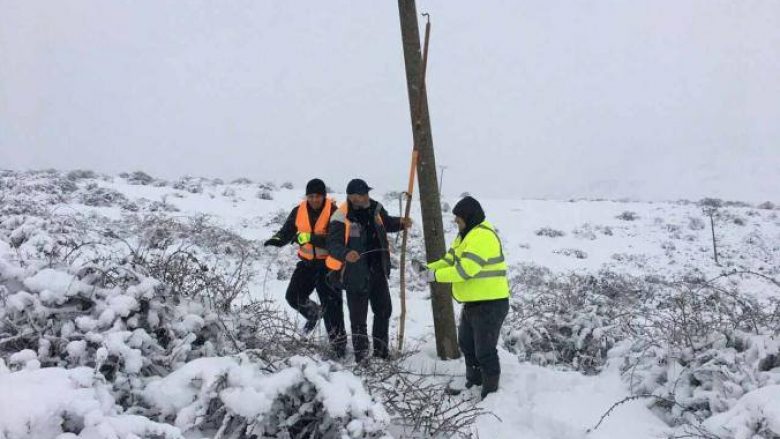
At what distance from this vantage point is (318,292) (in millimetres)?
5789

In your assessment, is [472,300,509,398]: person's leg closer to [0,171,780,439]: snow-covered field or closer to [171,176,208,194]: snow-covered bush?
[0,171,780,439]: snow-covered field

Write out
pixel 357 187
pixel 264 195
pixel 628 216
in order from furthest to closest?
pixel 628 216
pixel 264 195
pixel 357 187

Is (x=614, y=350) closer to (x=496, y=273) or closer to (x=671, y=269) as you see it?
(x=496, y=273)

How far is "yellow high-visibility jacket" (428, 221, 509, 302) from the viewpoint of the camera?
4387 mm

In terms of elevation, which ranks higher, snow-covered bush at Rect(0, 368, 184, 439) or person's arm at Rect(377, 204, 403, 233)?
person's arm at Rect(377, 204, 403, 233)

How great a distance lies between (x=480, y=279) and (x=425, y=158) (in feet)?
4.69

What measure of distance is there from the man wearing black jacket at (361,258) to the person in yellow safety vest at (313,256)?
0.43 metres

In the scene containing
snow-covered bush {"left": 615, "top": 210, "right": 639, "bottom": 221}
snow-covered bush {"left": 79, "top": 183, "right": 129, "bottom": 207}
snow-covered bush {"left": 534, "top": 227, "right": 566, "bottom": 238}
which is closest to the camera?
snow-covered bush {"left": 79, "top": 183, "right": 129, "bottom": 207}

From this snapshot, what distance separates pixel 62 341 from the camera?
9.36ft

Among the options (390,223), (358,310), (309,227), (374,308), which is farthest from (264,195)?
(358,310)

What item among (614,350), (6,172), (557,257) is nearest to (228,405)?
(614,350)

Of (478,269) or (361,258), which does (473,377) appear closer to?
(478,269)

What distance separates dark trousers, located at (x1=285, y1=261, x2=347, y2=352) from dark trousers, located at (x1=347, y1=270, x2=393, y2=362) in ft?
1.36

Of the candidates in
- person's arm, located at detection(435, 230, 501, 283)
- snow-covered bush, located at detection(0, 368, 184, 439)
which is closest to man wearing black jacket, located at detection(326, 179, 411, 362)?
person's arm, located at detection(435, 230, 501, 283)
